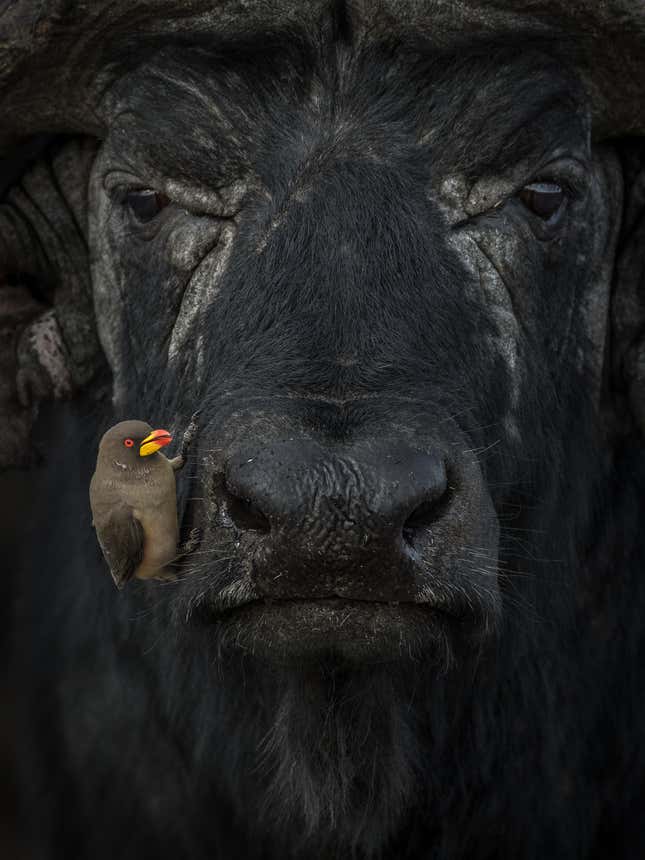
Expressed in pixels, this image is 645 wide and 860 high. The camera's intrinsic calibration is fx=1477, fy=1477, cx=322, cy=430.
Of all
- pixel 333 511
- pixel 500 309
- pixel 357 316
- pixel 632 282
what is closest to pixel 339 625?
pixel 333 511

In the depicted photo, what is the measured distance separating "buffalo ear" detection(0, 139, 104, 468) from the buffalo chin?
1.44 m

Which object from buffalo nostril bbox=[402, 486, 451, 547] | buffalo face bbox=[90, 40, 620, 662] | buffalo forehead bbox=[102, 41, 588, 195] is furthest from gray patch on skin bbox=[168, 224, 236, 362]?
buffalo nostril bbox=[402, 486, 451, 547]

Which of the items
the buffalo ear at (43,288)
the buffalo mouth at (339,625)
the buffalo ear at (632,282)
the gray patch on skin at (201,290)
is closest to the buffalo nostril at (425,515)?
the buffalo mouth at (339,625)

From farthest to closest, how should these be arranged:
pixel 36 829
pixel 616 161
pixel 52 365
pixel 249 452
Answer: pixel 36 829 → pixel 52 365 → pixel 616 161 → pixel 249 452

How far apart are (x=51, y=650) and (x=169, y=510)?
2.26m

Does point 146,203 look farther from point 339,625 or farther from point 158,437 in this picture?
point 339,625

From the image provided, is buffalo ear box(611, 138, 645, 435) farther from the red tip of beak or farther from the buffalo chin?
the red tip of beak

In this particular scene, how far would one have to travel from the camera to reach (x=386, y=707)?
3.85 m

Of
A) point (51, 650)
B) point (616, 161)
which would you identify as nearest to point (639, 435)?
point (616, 161)

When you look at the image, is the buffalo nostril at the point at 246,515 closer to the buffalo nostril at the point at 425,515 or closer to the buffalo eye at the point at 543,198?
the buffalo nostril at the point at 425,515

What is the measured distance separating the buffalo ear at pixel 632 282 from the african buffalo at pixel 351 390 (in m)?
0.01

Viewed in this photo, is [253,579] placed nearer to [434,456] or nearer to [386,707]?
[434,456]

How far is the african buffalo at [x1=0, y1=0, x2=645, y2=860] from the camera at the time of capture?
3.30m

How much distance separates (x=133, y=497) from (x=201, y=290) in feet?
2.51
